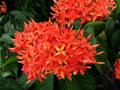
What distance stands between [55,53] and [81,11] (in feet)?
0.85

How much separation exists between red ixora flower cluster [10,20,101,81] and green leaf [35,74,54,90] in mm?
48

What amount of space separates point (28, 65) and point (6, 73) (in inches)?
9.7

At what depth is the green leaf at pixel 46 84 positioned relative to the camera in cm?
129

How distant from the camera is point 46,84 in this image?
4.29ft

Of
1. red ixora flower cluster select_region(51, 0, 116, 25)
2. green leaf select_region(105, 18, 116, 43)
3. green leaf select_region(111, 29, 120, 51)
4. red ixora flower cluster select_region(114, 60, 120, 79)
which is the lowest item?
red ixora flower cluster select_region(114, 60, 120, 79)

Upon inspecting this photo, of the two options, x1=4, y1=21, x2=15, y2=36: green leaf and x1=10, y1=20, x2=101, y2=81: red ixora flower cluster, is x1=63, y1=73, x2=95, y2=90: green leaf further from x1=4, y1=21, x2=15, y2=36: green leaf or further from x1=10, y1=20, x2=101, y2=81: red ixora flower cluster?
x1=4, y1=21, x2=15, y2=36: green leaf

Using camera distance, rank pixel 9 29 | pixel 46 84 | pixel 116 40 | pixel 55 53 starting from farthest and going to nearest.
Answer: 1. pixel 9 29
2. pixel 116 40
3. pixel 46 84
4. pixel 55 53

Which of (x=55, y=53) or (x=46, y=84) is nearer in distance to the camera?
(x=55, y=53)

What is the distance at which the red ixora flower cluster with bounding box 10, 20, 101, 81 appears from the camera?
1174 mm

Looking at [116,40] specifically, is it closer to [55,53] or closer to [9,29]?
[55,53]

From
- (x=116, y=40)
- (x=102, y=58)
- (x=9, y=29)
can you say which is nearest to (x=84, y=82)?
(x=102, y=58)

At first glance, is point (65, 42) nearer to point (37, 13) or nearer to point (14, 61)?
point (14, 61)

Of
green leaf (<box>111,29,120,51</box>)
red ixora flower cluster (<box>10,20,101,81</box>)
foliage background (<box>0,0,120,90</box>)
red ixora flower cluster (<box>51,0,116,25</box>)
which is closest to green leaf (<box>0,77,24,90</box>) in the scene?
foliage background (<box>0,0,120,90</box>)

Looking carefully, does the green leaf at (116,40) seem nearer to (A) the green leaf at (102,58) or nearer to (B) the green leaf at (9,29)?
(A) the green leaf at (102,58)
